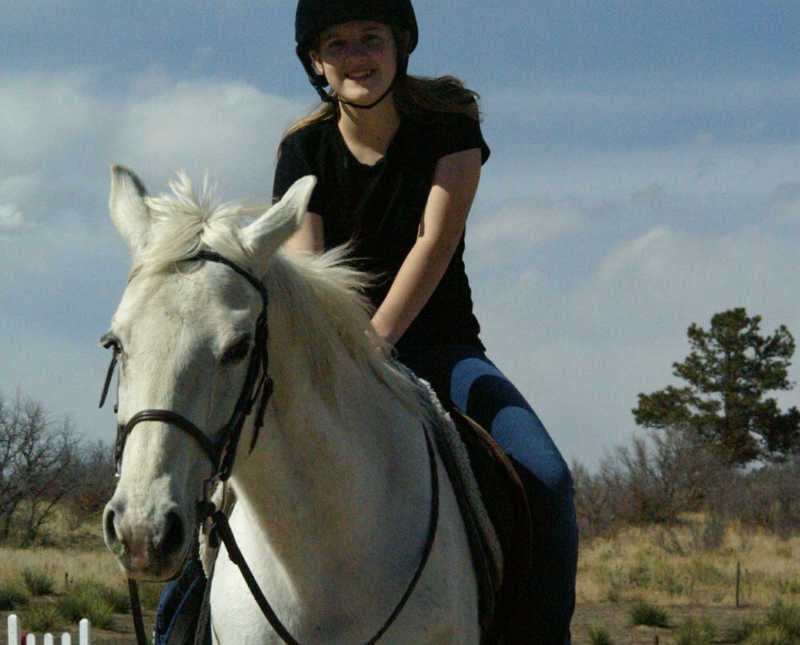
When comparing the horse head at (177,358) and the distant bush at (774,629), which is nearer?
the horse head at (177,358)

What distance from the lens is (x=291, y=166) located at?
457cm

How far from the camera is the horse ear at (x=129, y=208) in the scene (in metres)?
3.11

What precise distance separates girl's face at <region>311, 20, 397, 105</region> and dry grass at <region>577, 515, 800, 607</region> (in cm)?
1920

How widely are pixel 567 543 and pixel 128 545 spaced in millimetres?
1933

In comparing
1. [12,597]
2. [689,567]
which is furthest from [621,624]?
[12,597]

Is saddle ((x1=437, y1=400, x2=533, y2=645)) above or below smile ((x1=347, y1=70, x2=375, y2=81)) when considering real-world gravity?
below

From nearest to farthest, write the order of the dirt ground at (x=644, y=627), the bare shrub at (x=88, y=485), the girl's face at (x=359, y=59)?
the girl's face at (x=359, y=59) → the dirt ground at (x=644, y=627) → the bare shrub at (x=88, y=485)

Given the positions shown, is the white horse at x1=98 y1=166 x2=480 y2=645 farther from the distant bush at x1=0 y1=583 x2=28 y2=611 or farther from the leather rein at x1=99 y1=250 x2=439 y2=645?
the distant bush at x1=0 y1=583 x2=28 y2=611

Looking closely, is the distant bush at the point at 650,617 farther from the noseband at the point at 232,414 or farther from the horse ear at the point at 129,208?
the horse ear at the point at 129,208

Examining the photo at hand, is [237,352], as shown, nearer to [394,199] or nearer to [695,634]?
[394,199]

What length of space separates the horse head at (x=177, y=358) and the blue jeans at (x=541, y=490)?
1392mm

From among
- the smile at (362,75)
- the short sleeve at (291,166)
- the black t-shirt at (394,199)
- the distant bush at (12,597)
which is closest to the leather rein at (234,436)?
the black t-shirt at (394,199)

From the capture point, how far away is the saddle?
3922mm

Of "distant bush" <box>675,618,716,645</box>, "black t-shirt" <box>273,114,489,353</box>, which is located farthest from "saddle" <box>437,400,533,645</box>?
"distant bush" <box>675,618,716,645</box>
